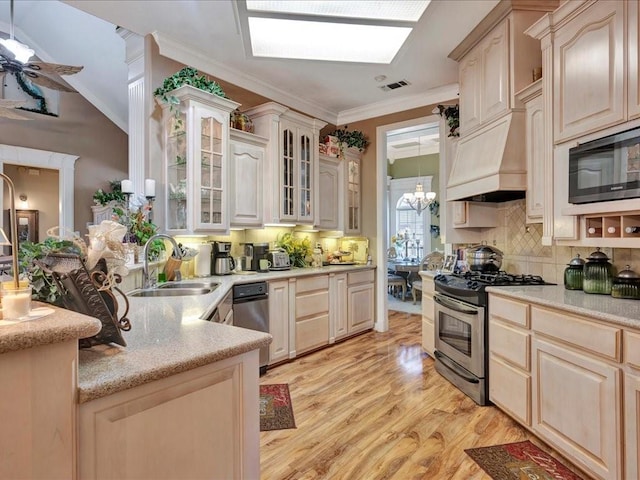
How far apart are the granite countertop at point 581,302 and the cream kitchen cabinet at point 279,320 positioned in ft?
6.09

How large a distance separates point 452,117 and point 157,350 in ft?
12.3

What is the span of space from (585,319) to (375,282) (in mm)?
3156

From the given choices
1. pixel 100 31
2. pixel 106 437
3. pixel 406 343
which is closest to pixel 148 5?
pixel 100 31

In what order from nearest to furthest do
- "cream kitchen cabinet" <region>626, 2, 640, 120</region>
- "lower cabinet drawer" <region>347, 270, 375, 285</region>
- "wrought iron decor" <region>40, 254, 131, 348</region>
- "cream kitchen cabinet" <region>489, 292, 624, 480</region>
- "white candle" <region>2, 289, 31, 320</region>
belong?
"white candle" <region>2, 289, 31, 320</region> → "wrought iron decor" <region>40, 254, 131, 348</region> → "cream kitchen cabinet" <region>489, 292, 624, 480</region> → "cream kitchen cabinet" <region>626, 2, 640, 120</region> → "lower cabinet drawer" <region>347, 270, 375, 285</region>

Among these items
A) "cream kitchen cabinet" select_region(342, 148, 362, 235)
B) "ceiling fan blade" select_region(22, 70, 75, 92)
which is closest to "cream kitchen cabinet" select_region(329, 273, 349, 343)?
"cream kitchen cabinet" select_region(342, 148, 362, 235)

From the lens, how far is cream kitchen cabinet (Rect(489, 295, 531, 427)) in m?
2.31

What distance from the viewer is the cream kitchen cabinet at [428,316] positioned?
3715 millimetres

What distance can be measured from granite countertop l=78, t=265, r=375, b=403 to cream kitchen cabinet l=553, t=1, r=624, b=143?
2.17m

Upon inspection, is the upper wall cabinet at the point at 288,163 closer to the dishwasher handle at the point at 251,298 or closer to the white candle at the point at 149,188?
the dishwasher handle at the point at 251,298

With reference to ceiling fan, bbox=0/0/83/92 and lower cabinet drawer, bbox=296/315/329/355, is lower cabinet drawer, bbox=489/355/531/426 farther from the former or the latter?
ceiling fan, bbox=0/0/83/92

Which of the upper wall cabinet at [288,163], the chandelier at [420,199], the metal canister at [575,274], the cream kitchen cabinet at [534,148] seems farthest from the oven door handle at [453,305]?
the chandelier at [420,199]

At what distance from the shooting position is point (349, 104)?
192 inches

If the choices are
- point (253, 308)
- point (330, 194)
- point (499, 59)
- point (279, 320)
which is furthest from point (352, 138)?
point (253, 308)

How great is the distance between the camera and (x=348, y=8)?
244 centimetres
